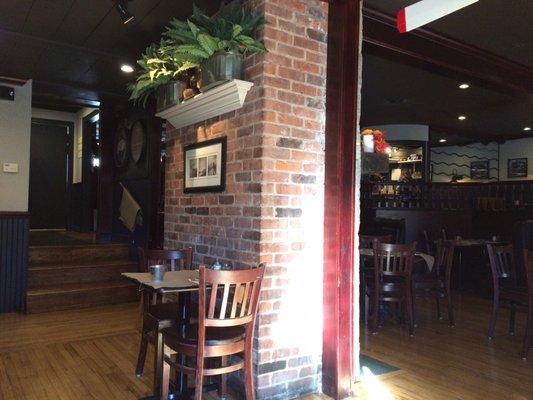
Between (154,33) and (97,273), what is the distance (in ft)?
11.2

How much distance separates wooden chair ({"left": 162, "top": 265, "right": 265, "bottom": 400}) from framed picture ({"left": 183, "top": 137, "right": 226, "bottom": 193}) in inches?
39.7

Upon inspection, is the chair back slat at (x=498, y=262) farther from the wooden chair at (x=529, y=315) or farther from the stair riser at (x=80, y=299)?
the stair riser at (x=80, y=299)

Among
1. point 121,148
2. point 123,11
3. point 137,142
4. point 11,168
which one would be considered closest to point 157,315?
point 123,11

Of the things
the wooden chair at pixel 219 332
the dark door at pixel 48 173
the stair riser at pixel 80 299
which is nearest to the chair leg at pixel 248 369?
the wooden chair at pixel 219 332

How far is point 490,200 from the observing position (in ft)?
24.6

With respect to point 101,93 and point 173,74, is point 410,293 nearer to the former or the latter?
point 173,74

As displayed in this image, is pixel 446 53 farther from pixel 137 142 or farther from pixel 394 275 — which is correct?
pixel 137 142

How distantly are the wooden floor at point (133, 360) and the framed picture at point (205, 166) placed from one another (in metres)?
1.47

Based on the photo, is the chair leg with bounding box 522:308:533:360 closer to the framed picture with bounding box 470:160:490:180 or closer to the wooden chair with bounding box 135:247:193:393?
the wooden chair with bounding box 135:247:193:393

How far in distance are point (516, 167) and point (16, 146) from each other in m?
10.2

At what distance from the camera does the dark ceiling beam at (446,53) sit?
3889 millimetres

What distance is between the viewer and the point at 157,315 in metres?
2.98

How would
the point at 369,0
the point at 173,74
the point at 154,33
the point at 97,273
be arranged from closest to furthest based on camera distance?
the point at 173,74, the point at 369,0, the point at 154,33, the point at 97,273

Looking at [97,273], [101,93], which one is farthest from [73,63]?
[97,273]
